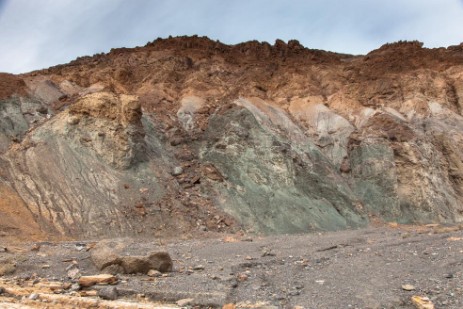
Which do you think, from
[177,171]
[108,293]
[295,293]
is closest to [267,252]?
[295,293]

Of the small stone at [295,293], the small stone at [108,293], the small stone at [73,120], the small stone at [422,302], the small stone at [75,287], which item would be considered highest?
the small stone at [73,120]

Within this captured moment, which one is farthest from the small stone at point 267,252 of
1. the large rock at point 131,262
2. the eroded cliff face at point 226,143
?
the eroded cliff face at point 226,143

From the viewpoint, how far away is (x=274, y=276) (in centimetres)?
983

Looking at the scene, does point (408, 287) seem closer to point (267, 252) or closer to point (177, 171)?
point (267, 252)

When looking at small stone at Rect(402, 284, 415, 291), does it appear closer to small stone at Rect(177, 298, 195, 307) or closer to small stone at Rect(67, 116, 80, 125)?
small stone at Rect(177, 298, 195, 307)

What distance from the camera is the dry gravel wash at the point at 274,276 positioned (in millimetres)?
7973

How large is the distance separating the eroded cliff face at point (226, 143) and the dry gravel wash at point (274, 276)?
5.02 meters

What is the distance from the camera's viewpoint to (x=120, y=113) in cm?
2119

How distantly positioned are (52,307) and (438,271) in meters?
6.97

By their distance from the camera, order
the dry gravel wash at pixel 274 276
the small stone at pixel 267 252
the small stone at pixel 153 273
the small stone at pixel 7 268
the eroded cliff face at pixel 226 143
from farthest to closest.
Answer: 1. the eroded cliff face at pixel 226 143
2. the small stone at pixel 267 252
3. the small stone at pixel 7 268
4. the small stone at pixel 153 273
5. the dry gravel wash at pixel 274 276

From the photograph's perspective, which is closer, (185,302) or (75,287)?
(185,302)

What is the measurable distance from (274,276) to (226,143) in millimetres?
13476

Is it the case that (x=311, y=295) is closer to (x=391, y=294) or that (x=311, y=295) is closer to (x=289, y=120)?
(x=391, y=294)

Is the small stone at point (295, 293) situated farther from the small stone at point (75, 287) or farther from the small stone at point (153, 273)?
the small stone at point (75, 287)
